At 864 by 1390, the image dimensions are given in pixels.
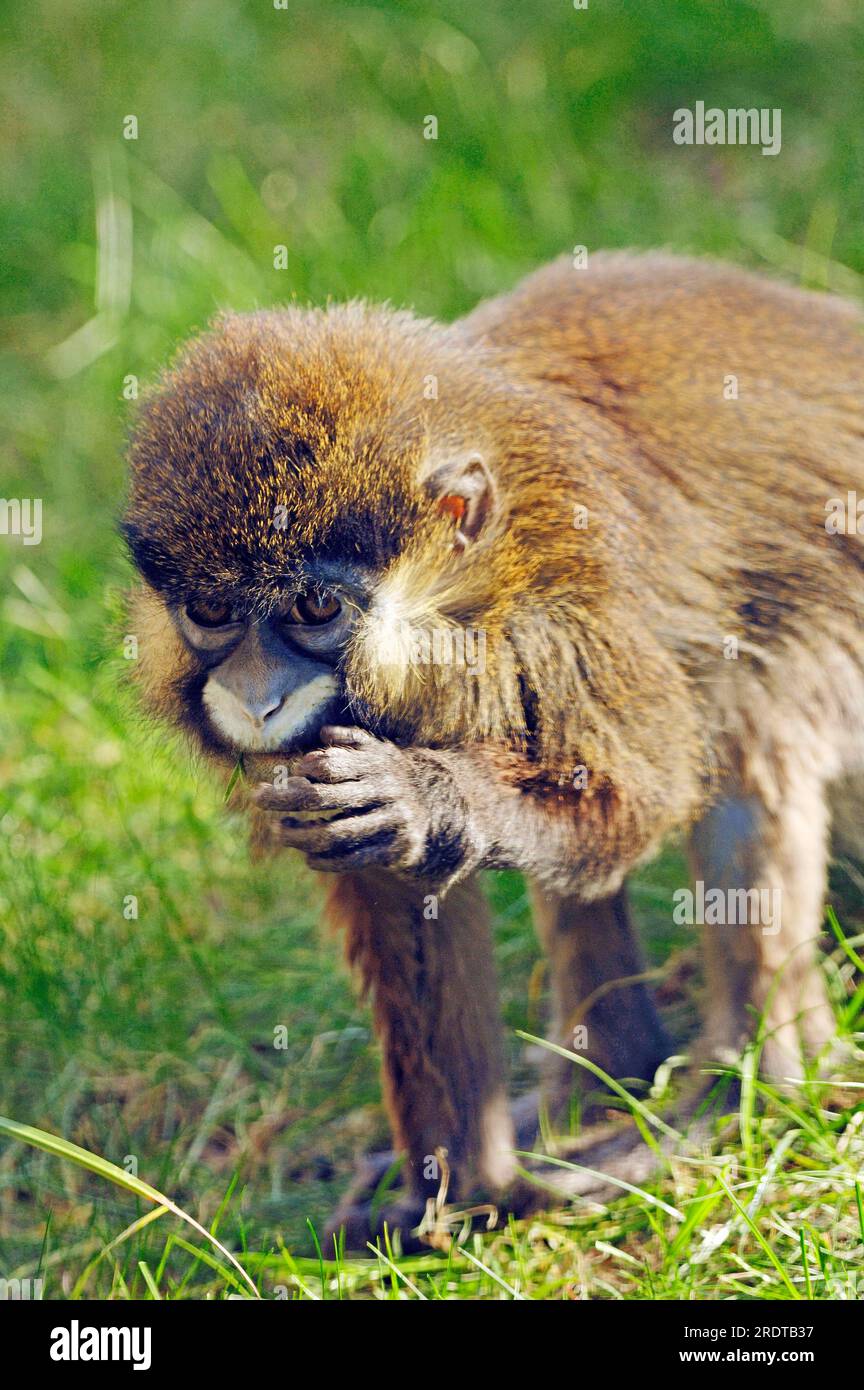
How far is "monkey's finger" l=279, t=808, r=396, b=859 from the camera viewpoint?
4.09 meters

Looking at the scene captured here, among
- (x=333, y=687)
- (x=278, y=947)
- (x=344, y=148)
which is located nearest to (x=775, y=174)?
(x=344, y=148)

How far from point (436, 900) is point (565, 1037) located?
2.85 feet

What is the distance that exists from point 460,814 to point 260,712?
0.60m

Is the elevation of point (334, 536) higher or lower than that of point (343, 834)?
higher

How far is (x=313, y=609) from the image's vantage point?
420cm

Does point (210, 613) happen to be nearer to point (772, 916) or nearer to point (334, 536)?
point (334, 536)

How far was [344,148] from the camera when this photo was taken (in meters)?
9.04

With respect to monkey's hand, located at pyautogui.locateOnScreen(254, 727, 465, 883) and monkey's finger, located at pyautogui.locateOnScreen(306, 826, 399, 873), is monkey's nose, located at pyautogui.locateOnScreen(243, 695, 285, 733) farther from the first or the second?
monkey's finger, located at pyautogui.locateOnScreen(306, 826, 399, 873)

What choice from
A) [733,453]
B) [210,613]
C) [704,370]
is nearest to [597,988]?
[733,453]

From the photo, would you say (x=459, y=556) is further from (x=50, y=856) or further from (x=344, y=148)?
(x=344, y=148)

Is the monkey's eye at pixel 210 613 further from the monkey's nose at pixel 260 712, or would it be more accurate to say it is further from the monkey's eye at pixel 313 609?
the monkey's nose at pixel 260 712

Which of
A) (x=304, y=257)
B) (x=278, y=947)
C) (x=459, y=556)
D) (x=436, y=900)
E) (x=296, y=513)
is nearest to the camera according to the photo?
(x=296, y=513)

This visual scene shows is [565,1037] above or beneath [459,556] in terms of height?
beneath

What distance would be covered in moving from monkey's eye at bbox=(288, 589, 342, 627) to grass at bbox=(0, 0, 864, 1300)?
0.86m
